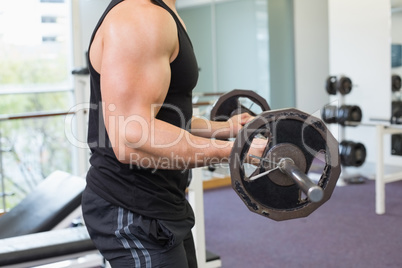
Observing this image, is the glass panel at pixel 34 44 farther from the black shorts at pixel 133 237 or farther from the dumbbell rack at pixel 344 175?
the black shorts at pixel 133 237

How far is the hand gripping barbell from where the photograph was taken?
3.14 feet

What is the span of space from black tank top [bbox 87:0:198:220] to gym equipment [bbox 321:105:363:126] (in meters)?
3.56

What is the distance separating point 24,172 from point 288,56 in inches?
140

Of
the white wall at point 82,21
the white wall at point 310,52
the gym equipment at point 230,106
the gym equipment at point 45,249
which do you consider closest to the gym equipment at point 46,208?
the gym equipment at point 45,249

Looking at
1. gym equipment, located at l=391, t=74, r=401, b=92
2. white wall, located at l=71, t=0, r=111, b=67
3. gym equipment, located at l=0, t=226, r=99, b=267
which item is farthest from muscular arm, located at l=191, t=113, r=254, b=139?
gym equipment, located at l=391, t=74, r=401, b=92

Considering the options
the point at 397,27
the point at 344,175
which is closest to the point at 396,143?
the point at 344,175

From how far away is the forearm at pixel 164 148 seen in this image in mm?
946

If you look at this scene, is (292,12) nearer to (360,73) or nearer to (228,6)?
(228,6)

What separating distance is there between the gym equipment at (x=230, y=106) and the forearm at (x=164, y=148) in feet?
1.55

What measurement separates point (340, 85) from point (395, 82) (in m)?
0.51

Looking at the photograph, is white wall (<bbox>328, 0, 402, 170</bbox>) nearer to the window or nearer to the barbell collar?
the window

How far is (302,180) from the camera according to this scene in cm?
87

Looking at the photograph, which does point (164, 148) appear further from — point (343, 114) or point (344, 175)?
point (344, 175)

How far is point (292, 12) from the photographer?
6.41 metres
